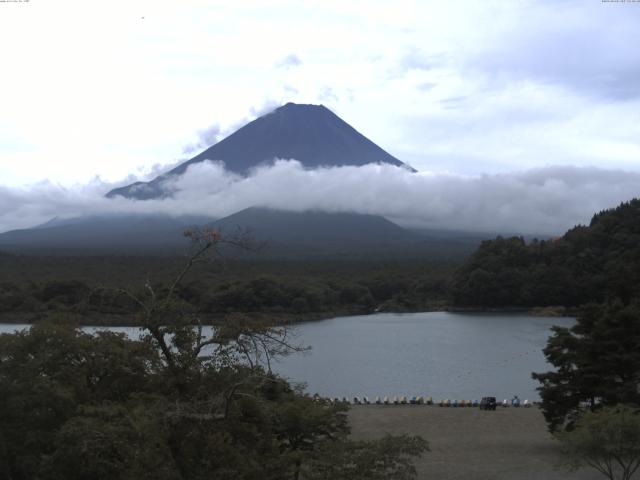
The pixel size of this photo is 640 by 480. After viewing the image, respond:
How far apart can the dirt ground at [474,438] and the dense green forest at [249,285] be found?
59.9 ft

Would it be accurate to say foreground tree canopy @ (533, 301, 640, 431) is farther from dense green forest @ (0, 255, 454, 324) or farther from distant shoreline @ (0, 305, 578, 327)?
dense green forest @ (0, 255, 454, 324)

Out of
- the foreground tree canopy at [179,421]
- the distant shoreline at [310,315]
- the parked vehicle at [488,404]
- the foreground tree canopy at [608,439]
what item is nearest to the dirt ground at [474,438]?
the parked vehicle at [488,404]

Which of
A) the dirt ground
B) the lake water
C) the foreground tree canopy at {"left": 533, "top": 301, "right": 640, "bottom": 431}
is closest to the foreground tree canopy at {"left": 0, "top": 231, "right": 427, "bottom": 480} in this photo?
the dirt ground

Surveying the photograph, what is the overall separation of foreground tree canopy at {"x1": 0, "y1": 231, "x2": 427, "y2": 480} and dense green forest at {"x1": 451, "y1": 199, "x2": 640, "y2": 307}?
Result: 134 ft

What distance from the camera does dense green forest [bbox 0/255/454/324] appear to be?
1480 inches

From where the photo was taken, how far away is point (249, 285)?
40875 millimetres

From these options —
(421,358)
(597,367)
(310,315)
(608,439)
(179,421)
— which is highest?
(179,421)

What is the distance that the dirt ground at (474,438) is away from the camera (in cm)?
1045

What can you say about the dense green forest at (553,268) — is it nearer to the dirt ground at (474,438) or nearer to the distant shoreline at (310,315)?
the distant shoreline at (310,315)

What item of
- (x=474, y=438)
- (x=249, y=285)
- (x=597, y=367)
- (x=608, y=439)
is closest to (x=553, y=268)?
(x=249, y=285)

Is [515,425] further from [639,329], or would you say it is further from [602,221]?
[602,221]

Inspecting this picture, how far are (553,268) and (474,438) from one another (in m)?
35.1

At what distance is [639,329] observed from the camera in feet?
39.0

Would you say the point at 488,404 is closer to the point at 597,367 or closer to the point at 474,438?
the point at 474,438
